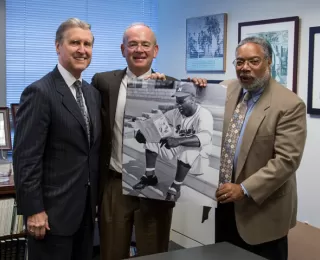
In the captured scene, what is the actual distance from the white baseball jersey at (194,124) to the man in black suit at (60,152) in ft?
1.15

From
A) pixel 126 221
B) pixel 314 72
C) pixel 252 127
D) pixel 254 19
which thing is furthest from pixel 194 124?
pixel 254 19

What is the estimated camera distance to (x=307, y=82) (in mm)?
2777

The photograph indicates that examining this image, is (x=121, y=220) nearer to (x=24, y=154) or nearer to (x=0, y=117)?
(x=24, y=154)

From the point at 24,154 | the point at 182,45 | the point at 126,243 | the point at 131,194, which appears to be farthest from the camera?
the point at 182,45

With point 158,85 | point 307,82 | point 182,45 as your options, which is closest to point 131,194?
point 158,85

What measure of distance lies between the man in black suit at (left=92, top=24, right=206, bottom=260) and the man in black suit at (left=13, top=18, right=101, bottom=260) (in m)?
0.11

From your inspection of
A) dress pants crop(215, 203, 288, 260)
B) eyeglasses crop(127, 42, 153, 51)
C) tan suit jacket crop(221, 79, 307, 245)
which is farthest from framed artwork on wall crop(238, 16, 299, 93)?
eyeglasses crop(127, 42, 153, 51)

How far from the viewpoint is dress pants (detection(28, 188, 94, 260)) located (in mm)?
1918

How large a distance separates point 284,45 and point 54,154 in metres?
1.77

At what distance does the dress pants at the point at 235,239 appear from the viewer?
218cm

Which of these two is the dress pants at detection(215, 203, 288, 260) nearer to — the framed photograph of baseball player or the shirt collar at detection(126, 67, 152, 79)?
the framed photograph of baseball player

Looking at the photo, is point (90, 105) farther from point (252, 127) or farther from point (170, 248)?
point (170, 248)

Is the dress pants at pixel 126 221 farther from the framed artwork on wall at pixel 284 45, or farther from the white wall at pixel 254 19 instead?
the framed artwork on wall at pixel 284 45

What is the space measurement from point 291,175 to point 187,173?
0.51 metres
